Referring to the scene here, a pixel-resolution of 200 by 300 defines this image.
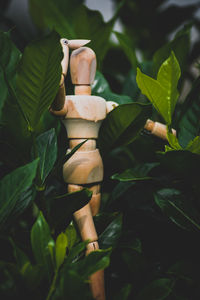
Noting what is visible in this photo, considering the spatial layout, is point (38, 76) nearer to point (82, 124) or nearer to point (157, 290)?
point (82, 124)

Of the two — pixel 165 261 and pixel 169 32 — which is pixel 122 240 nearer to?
pixel 165 261

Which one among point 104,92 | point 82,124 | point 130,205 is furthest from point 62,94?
point 130,205

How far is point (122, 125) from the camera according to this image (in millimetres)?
426

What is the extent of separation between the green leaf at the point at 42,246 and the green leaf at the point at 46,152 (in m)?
0.08

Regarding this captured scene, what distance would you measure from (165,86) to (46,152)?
203 millimetres

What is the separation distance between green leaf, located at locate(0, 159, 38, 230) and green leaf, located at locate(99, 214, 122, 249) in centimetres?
15

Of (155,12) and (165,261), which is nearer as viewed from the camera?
(165,261)

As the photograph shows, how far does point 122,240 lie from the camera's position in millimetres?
429

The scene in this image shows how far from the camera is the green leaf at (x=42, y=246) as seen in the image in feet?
0.99

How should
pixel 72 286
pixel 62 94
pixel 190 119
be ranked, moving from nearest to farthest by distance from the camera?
pixel 72 286 → pixel 62 94 → pixel 190 119

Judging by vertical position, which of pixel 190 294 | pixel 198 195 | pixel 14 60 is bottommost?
pixel 190 294

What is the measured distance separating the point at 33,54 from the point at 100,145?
194 millimetres

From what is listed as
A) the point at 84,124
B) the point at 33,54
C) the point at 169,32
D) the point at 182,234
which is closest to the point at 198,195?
the point at 182,234

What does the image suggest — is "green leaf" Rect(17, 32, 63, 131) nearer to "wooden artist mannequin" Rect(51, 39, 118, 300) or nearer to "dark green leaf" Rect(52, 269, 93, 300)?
"wooden artist mannequin" Rect(51, 39, 118, 300)
